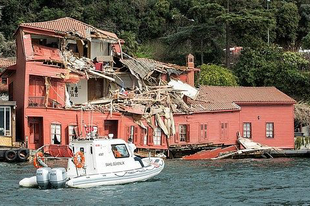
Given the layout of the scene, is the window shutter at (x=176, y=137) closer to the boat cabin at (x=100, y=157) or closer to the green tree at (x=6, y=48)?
the boat cabin at (x=100, y=157)

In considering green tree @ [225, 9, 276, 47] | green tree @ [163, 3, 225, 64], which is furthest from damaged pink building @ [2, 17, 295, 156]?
green tree @ [163, 3, 225, 64]

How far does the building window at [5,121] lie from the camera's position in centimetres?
5006

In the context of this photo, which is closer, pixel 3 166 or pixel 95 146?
pixel 95 146

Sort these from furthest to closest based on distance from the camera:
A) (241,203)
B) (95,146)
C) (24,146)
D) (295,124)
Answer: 1. (295,124)
2. (24,146)
3. (95,146)
4. (241,203)

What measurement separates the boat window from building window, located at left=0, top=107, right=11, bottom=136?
582 inches

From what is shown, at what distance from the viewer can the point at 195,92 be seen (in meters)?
56.9

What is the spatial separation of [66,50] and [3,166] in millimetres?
12933

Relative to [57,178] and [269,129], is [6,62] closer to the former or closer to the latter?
[269,129]

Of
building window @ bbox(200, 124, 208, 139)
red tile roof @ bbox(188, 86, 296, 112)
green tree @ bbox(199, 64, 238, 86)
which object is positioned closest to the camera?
building window @ bbox(200, 124, 208, 139)

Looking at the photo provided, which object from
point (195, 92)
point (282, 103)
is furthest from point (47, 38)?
point (282, 103)

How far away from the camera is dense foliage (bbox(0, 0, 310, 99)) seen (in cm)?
6800

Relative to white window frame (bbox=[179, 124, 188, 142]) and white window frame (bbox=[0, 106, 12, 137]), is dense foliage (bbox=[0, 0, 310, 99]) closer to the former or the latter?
white window frame (bbox=[179, 124, 188, 142])

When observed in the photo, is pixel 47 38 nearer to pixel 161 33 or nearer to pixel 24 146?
pixel 24 146

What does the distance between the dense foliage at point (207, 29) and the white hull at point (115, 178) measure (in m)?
28.3
